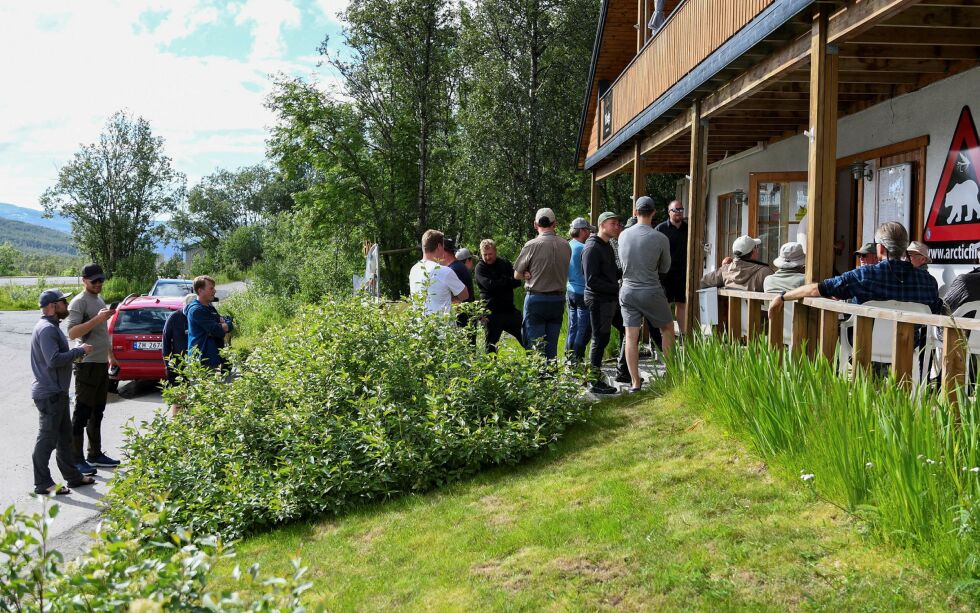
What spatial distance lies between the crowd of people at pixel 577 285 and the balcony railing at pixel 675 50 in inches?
75.4

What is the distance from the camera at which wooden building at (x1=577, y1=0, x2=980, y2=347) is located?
20.9 ft

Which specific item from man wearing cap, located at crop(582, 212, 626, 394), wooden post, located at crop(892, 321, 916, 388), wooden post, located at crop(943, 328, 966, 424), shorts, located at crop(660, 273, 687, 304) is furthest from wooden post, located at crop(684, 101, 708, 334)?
wooden post, located at crop(943, 328, 966, 424)

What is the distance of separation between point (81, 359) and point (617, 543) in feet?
20.6

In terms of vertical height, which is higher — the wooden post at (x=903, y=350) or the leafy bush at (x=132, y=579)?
the wooden post at (x=903, y=350)

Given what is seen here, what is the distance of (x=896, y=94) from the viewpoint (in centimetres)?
923

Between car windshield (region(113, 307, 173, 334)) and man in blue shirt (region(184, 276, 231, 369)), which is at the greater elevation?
man in blue shirt (region(184, 276, 231, 369))

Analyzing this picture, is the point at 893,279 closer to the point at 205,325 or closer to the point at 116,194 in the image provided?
the point at 205,325

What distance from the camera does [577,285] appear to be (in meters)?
8.87

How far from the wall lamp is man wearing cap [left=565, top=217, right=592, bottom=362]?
11.9 ft

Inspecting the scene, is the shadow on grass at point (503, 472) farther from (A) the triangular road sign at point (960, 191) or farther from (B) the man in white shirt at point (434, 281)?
(A) the triangular road sign at point (960, 191)

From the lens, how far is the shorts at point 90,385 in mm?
8406

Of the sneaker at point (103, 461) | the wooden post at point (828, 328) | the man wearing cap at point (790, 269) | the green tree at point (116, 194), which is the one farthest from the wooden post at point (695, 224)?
the green tree at point (116, 194)

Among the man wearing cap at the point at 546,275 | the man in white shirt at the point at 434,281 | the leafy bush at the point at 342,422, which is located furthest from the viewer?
the man wearing cap at the point at 546,275

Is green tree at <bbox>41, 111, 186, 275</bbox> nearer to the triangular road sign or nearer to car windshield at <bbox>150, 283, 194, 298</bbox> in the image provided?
car windshield at <bbox>150, 283, 194, 298</bbox>
